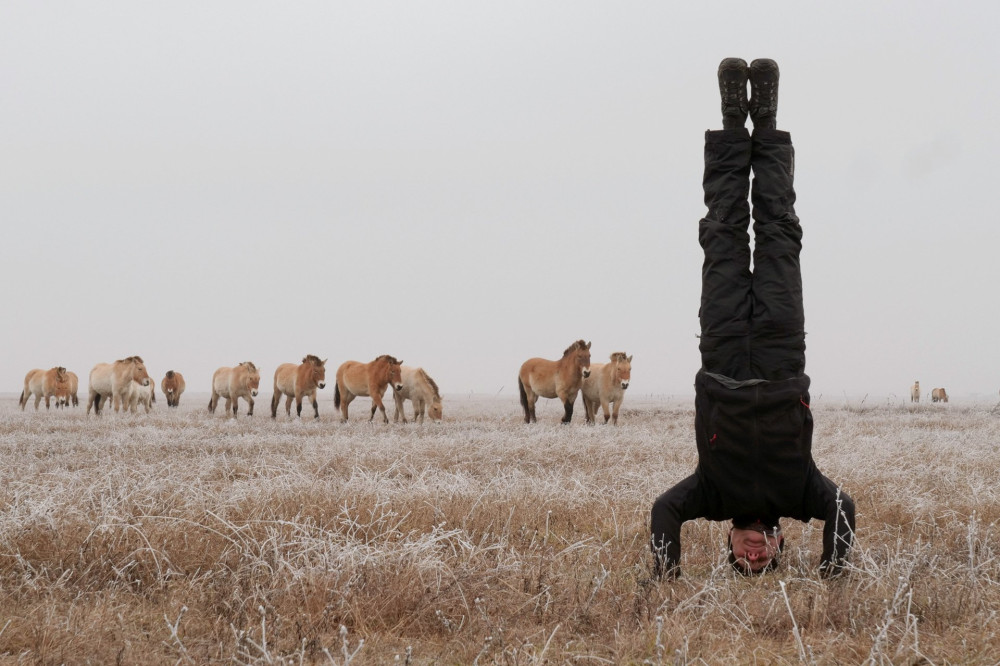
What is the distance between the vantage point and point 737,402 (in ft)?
12.6

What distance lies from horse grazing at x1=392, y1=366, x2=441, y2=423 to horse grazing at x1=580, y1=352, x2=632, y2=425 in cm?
458

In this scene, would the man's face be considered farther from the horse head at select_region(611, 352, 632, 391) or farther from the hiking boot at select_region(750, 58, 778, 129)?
the horse head at select_region(611, 352, 632, 391)

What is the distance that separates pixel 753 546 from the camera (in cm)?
404

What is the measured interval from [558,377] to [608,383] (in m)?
1.59

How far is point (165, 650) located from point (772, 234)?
383 centimetres

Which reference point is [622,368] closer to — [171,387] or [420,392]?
[420,392]

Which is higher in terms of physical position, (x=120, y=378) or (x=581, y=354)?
(x=581, y=354)

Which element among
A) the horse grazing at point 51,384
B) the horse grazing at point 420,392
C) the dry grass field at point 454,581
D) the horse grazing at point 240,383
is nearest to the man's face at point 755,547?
the dry grass field at point 454,581

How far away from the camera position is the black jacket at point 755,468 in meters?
3.84

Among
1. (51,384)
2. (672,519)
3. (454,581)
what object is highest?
(51,384)

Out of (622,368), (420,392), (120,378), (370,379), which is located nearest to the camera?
(622,368)

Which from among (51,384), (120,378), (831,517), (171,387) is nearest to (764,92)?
(831,517)

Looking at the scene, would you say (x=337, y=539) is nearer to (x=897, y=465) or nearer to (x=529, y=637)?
(x=529, y=637)

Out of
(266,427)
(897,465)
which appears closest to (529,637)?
(897,465)
